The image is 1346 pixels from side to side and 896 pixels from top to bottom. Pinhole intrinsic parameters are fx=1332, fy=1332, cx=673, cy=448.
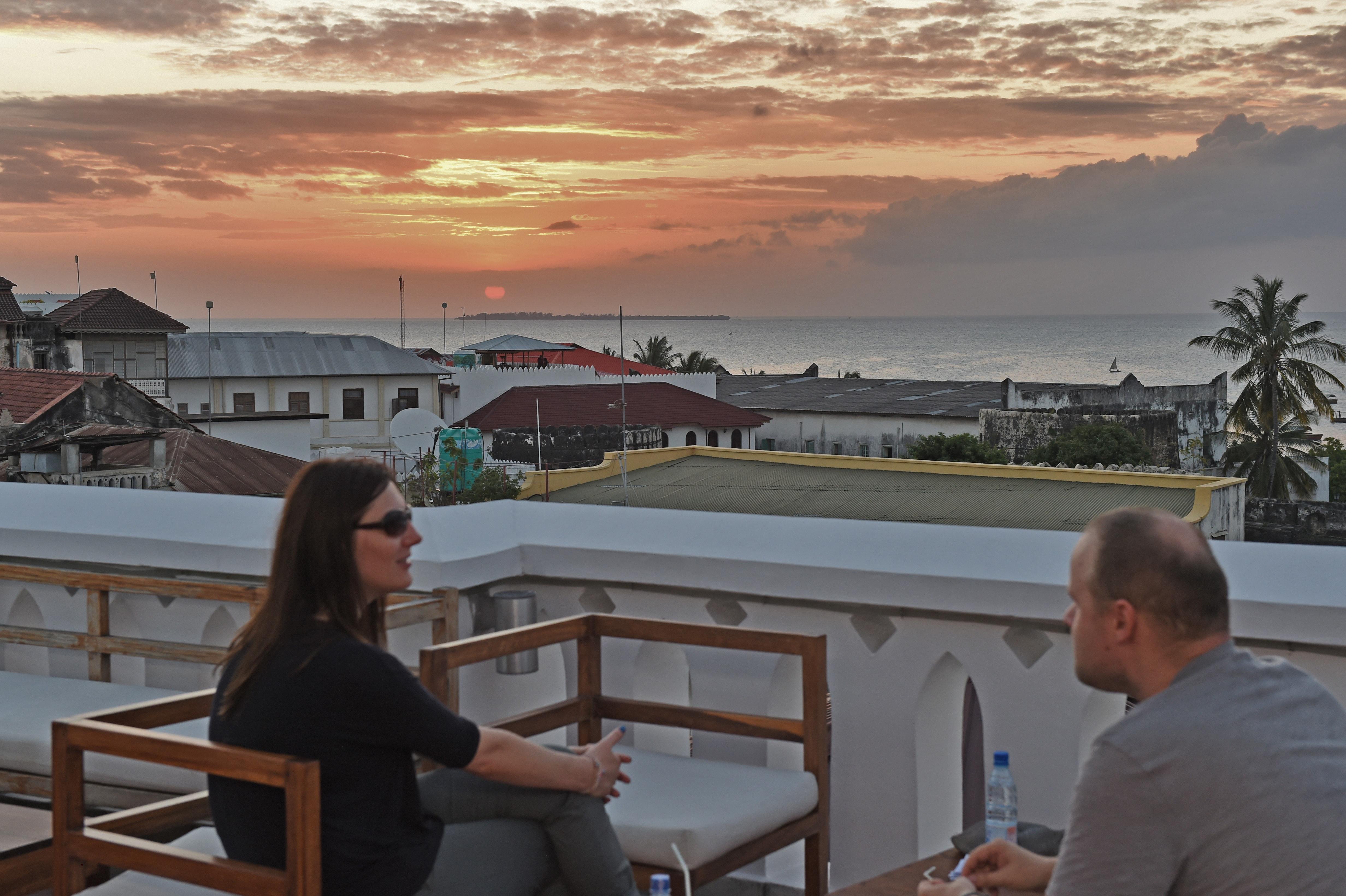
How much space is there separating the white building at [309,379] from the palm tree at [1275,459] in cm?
3786

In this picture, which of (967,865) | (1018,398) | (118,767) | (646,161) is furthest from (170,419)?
(646,161)

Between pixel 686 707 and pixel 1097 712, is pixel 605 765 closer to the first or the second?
pixel 686 707

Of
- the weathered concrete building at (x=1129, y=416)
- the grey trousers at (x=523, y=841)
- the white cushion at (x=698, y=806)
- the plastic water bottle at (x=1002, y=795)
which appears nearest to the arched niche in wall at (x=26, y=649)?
the white cushion at (x=698, y=806)

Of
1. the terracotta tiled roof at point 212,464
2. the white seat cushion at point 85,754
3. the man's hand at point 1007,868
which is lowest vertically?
the terracotta tiled roof at point 212,464

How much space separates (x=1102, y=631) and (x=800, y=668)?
1.59 meters

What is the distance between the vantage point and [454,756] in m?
2.28

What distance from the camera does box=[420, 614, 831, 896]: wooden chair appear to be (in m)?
2.91

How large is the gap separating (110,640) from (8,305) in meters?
55.5

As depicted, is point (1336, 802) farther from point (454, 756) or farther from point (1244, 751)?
point (454, 756)

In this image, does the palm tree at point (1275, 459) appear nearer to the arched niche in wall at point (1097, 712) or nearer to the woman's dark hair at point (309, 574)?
the arched niche in wall at point (1097, 712)

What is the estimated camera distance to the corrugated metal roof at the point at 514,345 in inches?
3142

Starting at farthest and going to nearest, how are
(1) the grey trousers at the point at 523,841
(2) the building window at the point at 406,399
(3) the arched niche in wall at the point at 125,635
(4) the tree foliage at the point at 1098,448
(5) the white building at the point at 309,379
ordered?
(2) the building window at the point at 406,399, (5) the white building at the point at 309,379, (4) the tree foliage at the point at 1098,448, (3) the arched niche in wall at the point at 125,635, (1) the grey trousers at the point at 523,841

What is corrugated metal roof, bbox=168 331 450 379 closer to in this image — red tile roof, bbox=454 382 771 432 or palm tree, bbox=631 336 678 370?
red tile roof, bbox=454 382 771 432

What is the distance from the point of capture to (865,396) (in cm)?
7656
